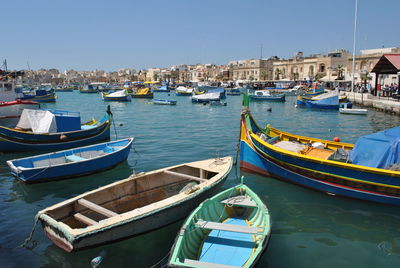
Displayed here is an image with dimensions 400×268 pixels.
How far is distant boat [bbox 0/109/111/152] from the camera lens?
60.4ft

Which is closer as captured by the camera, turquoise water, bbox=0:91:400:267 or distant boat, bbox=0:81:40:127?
turquoise water, bbox=0:91:400:267

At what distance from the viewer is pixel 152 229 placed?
27.6ft

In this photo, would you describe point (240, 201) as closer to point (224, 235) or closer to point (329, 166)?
point (224, 235)

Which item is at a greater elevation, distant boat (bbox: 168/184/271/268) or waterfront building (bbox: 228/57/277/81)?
waterfront building (bbox: 228/57/277/81)

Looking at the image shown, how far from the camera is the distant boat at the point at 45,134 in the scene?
1841cm

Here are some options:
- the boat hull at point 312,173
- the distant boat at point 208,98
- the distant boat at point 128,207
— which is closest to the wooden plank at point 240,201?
the distant boat at point 128,207

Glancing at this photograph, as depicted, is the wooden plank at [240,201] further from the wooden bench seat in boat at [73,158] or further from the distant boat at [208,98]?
the distant boat at [208,98]

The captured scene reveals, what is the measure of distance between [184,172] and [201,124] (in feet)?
69.3

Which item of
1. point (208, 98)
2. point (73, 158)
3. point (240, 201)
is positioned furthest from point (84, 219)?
point (208, 98)

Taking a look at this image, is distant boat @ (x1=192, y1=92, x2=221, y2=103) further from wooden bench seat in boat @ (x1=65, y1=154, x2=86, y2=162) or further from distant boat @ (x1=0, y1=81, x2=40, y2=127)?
wooden bench seat in boat @ (x1=65, y1=154, x2=86, y2=162)

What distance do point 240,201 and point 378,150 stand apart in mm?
5734

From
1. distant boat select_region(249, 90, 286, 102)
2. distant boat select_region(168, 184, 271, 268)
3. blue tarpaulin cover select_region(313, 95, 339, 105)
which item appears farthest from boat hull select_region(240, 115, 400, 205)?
distant boat select_region(249, 90, 286, 102)

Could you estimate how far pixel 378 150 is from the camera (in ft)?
36.0

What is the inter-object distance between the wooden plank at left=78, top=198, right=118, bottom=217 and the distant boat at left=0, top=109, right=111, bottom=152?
39.4ft
